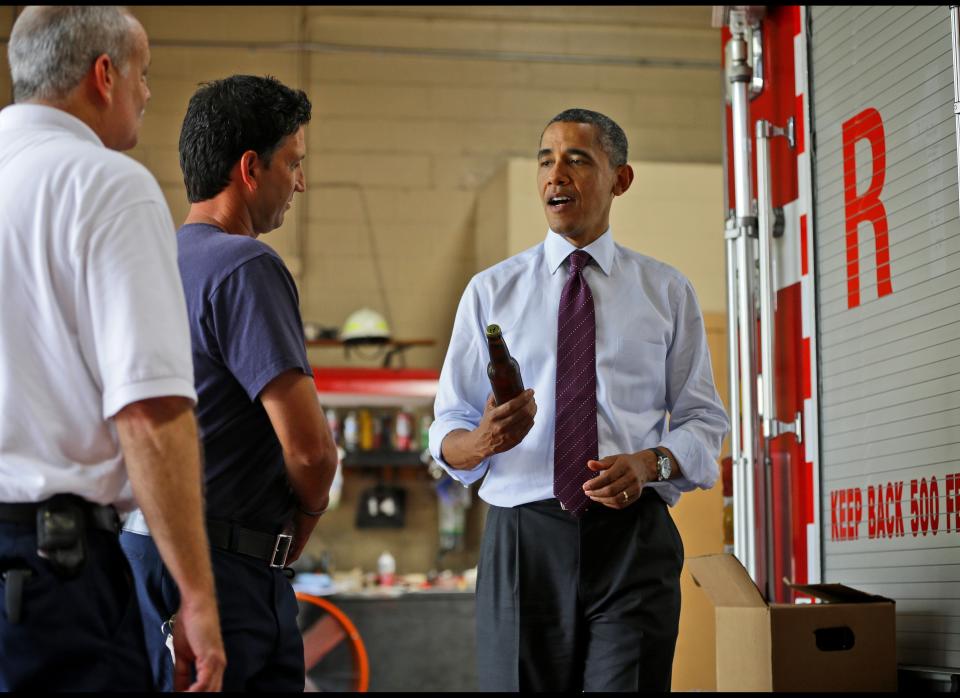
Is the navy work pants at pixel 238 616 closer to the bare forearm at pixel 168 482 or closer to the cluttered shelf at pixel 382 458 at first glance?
the bare forearm at pixel 168 482

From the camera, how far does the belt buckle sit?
1870 mm

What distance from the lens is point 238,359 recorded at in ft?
5.93

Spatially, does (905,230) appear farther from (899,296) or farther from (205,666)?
(205,666)

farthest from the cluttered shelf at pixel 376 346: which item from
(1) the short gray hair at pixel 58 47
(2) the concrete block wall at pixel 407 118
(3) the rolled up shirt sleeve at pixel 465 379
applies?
(1) the short gray hair at pixel 58 47

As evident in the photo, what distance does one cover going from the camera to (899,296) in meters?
2.61

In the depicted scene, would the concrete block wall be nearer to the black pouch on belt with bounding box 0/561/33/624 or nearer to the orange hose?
the orange hose

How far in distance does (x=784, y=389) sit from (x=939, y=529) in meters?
0.72

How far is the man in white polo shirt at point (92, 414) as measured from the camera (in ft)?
4.56

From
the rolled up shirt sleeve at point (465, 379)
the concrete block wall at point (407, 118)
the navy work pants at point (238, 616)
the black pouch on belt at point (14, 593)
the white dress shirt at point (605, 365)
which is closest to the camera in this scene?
the black pouch on belt at point (14, 593)

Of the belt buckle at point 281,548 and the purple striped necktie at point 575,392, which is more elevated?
the purple striped necktie at point 575,392

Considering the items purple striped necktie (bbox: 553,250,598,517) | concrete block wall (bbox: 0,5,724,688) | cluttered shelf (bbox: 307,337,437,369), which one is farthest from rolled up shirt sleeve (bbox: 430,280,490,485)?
concrete block wall (bbox: 0,5,724,688)

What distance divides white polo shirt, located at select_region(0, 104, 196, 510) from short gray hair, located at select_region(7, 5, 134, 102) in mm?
138

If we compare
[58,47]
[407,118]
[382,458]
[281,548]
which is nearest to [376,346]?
[382,458]

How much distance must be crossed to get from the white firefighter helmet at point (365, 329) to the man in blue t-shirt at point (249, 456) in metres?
5.97
